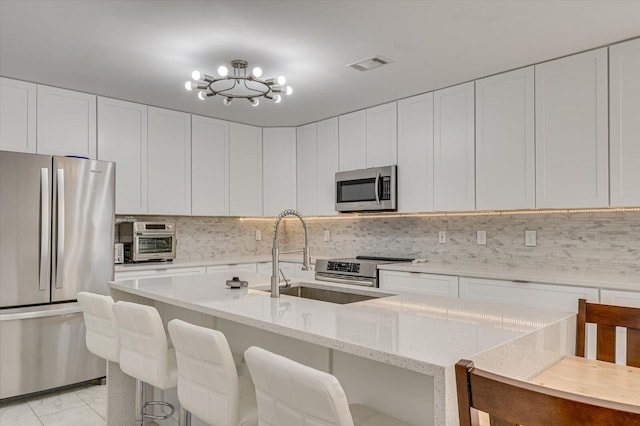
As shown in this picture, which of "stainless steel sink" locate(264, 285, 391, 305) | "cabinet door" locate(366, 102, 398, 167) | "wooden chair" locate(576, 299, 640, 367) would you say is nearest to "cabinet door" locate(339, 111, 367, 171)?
"cabinet door" locate(366, 102, 398, 167)

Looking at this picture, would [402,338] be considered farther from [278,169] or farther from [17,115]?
[278,169]

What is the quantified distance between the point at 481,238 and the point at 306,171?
215 cm

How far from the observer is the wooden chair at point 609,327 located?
62.2 inches

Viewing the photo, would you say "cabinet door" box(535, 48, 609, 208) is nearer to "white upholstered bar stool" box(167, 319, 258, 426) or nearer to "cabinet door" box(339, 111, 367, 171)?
"cabinet door" box(339, 111, 367, 171)

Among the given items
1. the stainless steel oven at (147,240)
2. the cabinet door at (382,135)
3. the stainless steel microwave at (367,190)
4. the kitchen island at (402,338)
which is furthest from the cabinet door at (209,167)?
the kitchen island at (402,338)

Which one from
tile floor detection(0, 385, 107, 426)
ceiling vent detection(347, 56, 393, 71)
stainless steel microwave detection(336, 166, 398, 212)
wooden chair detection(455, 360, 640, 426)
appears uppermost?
ceiling vent detection(347, 56, 393, 71)

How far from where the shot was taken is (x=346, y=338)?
132 centimetres

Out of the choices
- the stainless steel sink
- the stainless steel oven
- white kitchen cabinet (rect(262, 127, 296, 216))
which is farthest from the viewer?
white kitchen cabinet (rect(262, 127, 296, 216))

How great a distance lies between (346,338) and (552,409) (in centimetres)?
64

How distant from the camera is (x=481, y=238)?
394 centimetres

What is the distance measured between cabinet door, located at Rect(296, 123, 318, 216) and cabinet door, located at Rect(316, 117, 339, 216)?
0.07m

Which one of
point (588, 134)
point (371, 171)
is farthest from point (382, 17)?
point (371, 171)

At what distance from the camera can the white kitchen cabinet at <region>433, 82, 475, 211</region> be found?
12.1 feet

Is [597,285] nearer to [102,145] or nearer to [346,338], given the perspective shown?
[346,338]
